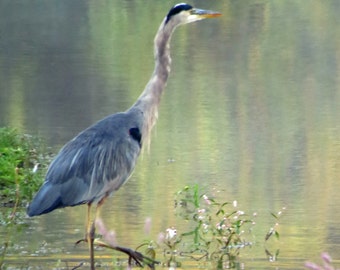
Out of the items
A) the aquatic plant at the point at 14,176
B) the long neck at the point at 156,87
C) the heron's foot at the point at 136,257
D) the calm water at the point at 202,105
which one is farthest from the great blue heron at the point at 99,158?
the aquatic plant at the point at 14,176

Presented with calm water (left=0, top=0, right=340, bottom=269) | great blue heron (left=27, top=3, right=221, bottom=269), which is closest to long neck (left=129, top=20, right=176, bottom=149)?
great blue heron (left=27, top=3, right=221, bottom=269)

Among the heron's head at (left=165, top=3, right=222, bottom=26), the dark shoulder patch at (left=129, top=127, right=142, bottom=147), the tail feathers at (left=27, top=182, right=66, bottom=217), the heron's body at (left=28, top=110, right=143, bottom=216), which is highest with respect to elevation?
the heron's head at (left=165, top=3, right=222, bottom=26)

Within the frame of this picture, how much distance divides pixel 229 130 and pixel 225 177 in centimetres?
240

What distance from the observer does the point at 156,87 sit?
317 inches

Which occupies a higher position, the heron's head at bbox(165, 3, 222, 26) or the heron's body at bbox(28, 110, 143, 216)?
the heron's head at bbox(165, 3, 222, 26)

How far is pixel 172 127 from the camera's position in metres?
13.1

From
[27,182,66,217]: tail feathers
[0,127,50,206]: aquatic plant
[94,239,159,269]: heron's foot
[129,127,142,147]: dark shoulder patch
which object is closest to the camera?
[27,182,66,217]: tail feathers

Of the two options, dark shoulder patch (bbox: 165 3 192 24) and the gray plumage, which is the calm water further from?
dark shoulder patch (bbox: 165 3 192 24)

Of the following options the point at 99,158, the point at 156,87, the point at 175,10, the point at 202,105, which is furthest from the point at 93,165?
the point at 202,105

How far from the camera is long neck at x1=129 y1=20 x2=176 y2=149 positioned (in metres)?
7.97

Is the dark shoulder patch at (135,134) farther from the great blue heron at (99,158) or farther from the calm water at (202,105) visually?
the calm water at (202,105)

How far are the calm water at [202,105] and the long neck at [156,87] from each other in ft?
2.61

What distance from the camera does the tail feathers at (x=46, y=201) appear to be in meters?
7.18

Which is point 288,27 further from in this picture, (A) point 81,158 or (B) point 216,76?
(A) point 81,158
